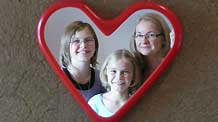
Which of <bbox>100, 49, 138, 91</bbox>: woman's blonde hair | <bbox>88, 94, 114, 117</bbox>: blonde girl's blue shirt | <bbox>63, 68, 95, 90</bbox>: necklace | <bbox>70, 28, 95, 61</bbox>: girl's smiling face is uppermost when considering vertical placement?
<bbox>70, 28, 95, 61</bbox>: girl's smiling face

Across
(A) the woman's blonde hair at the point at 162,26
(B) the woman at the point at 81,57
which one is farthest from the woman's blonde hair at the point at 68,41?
(A) the woman's blonde hair at the point at 162,26

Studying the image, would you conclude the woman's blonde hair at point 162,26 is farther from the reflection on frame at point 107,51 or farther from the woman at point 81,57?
the woman at point 81,57

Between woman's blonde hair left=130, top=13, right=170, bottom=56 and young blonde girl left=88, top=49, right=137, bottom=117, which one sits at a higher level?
woman's blonde hair left=130, top=13, right=170, bottom=56

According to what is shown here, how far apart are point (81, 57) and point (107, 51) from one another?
0.05 meters

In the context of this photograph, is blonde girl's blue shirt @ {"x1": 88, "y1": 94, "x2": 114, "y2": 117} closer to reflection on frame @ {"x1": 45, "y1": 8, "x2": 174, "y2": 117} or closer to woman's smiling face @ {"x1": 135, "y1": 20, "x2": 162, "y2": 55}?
reflection on frame @ {"x1": 45, "y1": 8, "x2": 174, "y2": 117}

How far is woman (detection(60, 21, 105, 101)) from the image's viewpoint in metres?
0.80

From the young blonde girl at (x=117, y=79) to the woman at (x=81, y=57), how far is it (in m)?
0.02

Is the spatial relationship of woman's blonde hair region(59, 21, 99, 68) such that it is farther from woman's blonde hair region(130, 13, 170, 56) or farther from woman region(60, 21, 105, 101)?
woman's blonde hair region(130, 13, 170, 56)

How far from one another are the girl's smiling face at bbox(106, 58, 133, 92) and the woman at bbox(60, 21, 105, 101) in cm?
3

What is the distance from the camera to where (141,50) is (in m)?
0.79

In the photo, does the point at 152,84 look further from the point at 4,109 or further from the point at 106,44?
the point at 4,109

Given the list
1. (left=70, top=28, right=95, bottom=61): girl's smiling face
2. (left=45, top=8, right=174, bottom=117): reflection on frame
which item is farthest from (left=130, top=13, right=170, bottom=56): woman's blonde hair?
(left=70, top=28, right=95, bottom=61): girl's smiling face

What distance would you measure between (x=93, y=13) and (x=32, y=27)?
0.42 ft

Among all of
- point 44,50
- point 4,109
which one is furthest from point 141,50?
point 4,109
